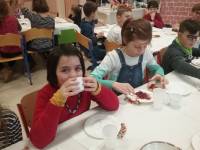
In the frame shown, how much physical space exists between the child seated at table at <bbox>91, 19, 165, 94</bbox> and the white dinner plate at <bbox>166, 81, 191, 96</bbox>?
6cm

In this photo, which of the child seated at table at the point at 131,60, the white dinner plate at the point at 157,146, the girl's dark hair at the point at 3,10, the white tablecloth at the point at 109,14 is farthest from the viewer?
the white tablecloth at the point at 109,14

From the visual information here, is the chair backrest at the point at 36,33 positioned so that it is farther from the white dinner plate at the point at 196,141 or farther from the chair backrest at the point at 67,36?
the white dinner plate at the point at 196,141

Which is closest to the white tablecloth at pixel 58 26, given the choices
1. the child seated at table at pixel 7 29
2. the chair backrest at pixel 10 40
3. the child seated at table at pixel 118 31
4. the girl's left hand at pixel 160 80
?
the child seated at table at pixel 7 29

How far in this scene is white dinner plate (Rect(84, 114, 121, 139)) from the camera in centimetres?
118

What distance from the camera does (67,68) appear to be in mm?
1290

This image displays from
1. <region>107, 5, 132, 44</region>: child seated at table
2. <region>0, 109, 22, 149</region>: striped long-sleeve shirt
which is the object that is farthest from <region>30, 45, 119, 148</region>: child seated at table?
<region>107, 5, 132, 44</region>: child seated at table

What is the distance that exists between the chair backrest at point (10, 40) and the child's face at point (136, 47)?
1918 mm

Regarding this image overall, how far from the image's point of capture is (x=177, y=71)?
1907 millimetres

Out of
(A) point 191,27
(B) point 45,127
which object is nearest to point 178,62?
(A) point 191,27

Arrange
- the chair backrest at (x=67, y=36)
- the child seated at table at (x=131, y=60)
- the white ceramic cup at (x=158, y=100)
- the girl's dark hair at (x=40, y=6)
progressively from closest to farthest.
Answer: the white ceramic cup at (x=158, y=100)
the child seated at table at (x=131, y=60)
the chair backrest at (x=67, y=36)
the girl's dark hair at (x=40, y=6)

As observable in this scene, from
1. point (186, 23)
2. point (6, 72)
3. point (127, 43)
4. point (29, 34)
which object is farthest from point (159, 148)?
point (6, 72)

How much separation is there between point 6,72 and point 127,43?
2.38 meters

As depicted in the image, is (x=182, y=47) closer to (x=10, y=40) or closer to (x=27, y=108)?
(x=27, y=108)

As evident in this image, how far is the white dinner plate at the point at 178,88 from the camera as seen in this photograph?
5.19ft
